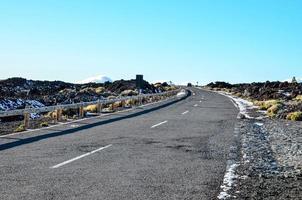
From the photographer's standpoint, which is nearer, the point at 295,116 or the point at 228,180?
the point at 228,180

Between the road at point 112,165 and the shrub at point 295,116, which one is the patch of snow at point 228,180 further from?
the shrub at point 295,116

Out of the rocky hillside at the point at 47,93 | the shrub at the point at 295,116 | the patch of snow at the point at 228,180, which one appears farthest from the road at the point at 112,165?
the rocky hillside at the point at 47,93

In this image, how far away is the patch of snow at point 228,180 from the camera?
22.5ft

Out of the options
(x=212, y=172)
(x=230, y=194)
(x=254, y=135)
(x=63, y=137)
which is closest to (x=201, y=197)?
(x=230, y=194)

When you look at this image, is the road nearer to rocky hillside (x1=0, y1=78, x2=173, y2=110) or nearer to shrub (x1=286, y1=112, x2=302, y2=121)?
shrub (x1=286, y1=112, x2=302, y2=121)

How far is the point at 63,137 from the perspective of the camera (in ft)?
46.3

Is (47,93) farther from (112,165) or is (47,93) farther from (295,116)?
(112,165)

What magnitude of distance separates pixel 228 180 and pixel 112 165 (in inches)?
98.4

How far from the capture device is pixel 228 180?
26.2ft

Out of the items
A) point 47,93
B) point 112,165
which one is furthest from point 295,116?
point 47,93

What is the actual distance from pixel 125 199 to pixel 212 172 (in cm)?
272

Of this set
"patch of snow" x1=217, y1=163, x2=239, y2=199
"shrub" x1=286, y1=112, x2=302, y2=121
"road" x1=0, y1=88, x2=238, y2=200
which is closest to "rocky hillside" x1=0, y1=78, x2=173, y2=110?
"shrub" x1=286, y1=112, x2=302, y2=121

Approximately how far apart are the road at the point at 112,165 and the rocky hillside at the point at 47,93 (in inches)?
901

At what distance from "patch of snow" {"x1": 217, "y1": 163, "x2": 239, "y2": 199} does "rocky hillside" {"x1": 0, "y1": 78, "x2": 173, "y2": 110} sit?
91.8ft
